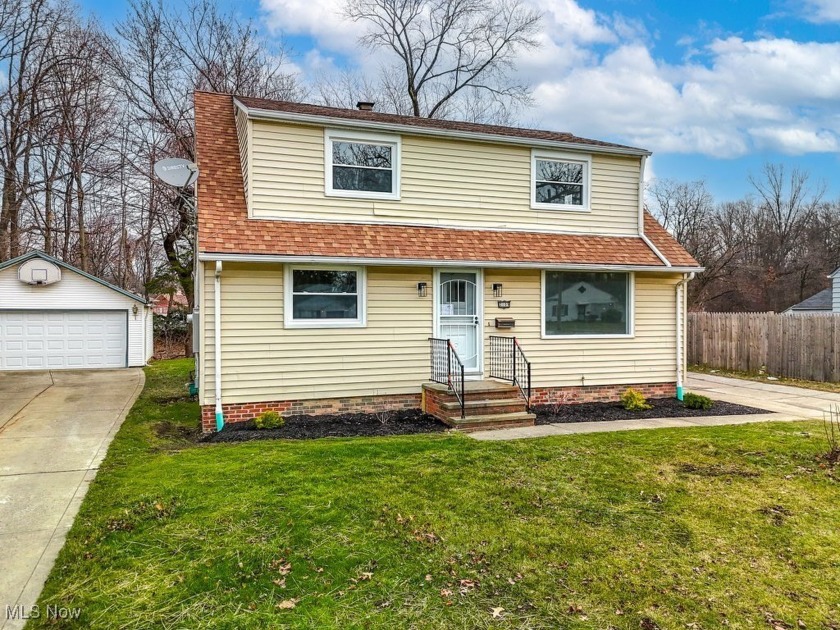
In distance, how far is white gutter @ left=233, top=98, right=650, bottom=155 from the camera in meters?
8.77

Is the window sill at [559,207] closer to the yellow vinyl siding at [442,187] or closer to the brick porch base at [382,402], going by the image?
the yellow vinyl siding at [442,187]

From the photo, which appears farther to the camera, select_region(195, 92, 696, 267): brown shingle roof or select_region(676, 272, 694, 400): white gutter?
select_region(676, 272, 694, 400): white gutter

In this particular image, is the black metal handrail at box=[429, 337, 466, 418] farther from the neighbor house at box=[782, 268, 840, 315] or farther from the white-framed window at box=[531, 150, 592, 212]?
the neighbor house at box=[782, 268, 840, 315]

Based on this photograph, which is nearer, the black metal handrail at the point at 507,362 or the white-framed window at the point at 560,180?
the black metal handrail at the point at 507,362

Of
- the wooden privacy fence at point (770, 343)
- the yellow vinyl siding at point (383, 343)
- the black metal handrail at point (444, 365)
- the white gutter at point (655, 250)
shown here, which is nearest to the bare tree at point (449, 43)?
the wooden privacy fence at point (770, 343)

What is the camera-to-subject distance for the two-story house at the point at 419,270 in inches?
333

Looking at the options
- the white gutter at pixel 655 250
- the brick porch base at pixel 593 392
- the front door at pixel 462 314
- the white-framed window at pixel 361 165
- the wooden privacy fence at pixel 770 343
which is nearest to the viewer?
the white-framed window at pixel 361 165

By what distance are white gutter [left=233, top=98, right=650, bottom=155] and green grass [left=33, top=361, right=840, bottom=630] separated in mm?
5371

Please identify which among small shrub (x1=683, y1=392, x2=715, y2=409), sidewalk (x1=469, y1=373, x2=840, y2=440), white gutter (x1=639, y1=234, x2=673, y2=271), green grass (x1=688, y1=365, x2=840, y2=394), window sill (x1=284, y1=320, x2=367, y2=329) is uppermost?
white gutter (x1=639, y1=234, x2=673, y2=271)

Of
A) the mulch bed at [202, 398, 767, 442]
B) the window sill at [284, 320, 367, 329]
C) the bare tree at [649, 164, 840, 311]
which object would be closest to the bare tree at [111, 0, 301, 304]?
the window sill at [284, 320, 367, 329]

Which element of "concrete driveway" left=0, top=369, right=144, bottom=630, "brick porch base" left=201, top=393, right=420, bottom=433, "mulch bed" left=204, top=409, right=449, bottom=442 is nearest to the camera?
"concrete driveway" left=0, top=369, right=144, bottom=630

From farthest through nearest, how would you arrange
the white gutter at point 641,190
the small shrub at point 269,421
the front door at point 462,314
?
the white gutter at point 641,190 < the front door at point 462,314 < the small shrub at point 269,421

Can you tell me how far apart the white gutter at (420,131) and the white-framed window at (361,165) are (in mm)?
189

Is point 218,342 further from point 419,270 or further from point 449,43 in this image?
point 449,43
